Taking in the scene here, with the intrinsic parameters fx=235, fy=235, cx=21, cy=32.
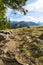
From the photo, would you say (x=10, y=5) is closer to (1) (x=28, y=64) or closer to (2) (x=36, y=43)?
(2) (x=36, y=43)

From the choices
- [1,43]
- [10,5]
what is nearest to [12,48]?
[1,43]

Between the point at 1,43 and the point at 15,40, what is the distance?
1.02 metres

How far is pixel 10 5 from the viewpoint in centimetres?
2923

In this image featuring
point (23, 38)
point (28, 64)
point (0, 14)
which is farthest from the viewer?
point (0, 14)

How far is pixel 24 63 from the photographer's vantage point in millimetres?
9305

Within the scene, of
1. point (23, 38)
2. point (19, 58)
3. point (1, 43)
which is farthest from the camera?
point (23, 38)

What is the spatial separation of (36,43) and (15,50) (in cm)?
122

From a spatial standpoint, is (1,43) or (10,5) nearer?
(1,43)

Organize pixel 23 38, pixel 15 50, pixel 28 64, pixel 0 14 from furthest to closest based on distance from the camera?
pixel 0 14 < pixel 23 38 < pixel 15 50 < pixel 28 64

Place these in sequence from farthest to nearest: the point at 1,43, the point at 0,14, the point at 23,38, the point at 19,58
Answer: the point at 0,14 → the point at 23,38 → the point at 1,43 → the point at 19,58

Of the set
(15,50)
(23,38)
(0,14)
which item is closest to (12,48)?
(15,50)

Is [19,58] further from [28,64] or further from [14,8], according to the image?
[14,8]

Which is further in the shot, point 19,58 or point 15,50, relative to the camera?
point 15,50

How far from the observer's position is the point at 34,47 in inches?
434
